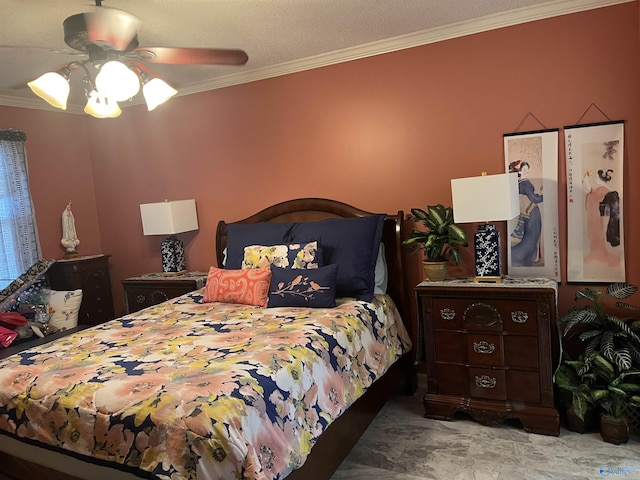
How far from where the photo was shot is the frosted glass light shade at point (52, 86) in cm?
205

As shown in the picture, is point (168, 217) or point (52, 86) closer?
point (52, 86)

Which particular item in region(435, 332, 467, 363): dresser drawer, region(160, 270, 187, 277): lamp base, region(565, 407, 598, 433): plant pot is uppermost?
region(160, 270, 187, 277): lamp base

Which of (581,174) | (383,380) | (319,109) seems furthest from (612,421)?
(319,109)

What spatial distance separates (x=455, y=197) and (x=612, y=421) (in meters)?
1.41

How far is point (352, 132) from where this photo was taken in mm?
3432

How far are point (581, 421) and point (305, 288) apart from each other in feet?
5.45

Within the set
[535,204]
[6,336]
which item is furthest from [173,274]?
[535,204]

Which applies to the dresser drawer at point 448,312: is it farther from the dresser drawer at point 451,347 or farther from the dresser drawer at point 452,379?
the dresser drawer at point 452,379

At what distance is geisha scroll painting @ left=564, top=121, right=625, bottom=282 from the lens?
8.91 feet

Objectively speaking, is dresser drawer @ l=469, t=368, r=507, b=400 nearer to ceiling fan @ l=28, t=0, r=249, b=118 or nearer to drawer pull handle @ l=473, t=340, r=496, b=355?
drawer pull handle @ l=473, t=340, r=496, b=355

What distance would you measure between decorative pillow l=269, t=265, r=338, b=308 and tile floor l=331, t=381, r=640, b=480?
83 centimetres

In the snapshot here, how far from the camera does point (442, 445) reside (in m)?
2.54

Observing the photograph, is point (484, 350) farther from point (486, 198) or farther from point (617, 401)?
point (486, 198)

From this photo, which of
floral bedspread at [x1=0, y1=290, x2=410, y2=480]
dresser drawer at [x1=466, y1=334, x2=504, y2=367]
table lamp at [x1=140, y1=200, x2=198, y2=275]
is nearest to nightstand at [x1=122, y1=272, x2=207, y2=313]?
table lamp at [x1=140, y1=200, x2=198, y2=275]
